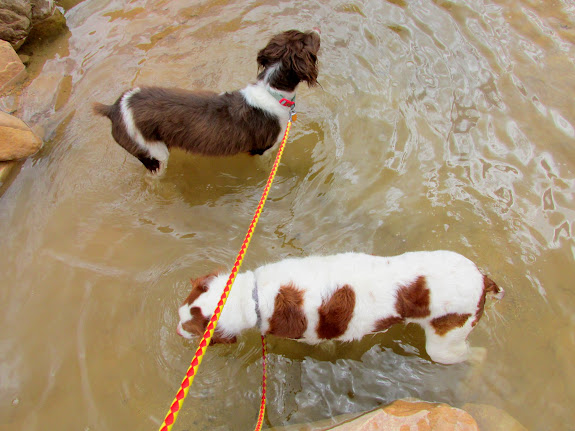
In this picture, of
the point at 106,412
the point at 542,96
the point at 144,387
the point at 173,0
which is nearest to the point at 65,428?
the point at 106,412

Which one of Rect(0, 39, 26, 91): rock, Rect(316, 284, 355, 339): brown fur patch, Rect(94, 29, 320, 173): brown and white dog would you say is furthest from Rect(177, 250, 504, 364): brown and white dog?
Rect(0, 39, 26, 91): rock

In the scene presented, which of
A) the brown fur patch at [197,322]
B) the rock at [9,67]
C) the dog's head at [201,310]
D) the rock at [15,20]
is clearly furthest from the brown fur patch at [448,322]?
the rock at [15,20]

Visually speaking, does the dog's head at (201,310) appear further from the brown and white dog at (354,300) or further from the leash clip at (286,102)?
the leash clip at (286,102)

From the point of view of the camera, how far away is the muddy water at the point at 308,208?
2.87 m

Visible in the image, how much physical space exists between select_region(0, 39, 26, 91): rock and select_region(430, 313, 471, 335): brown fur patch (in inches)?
243

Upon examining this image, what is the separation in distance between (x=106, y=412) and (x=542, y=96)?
558cm

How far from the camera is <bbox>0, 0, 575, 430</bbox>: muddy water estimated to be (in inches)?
113

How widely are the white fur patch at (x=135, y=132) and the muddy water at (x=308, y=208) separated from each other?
544mm

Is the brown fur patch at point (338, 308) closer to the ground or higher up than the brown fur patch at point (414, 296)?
closer to the ground

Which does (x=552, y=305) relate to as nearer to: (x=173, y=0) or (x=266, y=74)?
(x=266, y=74)

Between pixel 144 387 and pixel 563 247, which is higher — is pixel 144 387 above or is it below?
below

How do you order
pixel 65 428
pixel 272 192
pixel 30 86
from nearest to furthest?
pixel 65 428 → pixel 272 192 → pixel 30 86

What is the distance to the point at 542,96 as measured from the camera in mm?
4262

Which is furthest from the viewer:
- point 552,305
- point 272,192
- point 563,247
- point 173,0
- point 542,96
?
point 173,0
